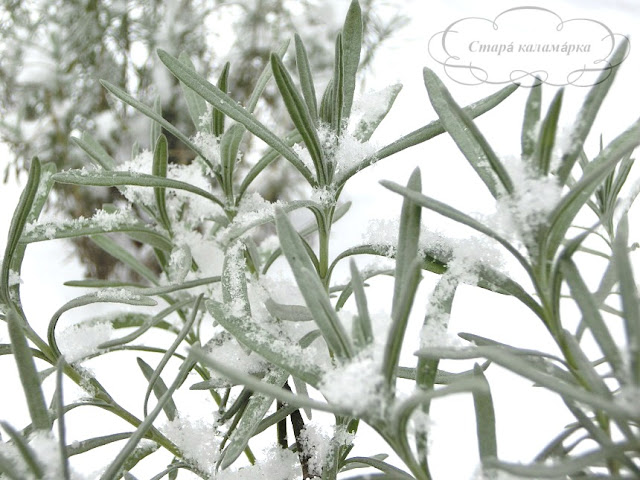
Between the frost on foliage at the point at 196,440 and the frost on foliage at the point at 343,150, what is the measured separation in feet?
0.51

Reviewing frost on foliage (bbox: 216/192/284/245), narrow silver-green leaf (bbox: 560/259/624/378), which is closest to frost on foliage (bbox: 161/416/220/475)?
Answer: frost on foliage (bbox: 216/192/284/245)

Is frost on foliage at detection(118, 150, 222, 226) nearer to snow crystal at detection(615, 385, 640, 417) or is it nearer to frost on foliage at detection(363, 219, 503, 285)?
frost on foliage at detection(363, 219, 503, 285)

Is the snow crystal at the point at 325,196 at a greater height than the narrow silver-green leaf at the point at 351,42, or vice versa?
the narrow silver-green leaf at the point at 351,42

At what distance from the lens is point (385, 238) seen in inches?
12.2

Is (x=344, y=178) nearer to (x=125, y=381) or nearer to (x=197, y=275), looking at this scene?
(x=197, y=275)

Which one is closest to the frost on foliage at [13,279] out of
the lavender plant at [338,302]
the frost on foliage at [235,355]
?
Result: the lavender plant at [338,302]

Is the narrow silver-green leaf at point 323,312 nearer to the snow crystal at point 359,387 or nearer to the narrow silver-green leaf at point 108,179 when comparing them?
the snow crystal at point 359,387

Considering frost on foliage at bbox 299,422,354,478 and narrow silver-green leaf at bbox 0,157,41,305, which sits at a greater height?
narrow silver-green leaf at bbox 0,157,41,305

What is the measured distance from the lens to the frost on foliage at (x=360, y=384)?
0.20 m

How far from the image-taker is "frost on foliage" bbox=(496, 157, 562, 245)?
225 millimetres

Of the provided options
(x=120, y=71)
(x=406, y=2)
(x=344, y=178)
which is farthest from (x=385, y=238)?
(x=406, y=2)

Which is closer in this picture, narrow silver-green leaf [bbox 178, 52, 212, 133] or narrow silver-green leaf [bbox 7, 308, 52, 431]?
narrow silver-green leaf [bbox 7, 308, 52, 431]

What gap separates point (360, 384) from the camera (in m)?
0.20

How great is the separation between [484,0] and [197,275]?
1856mm
